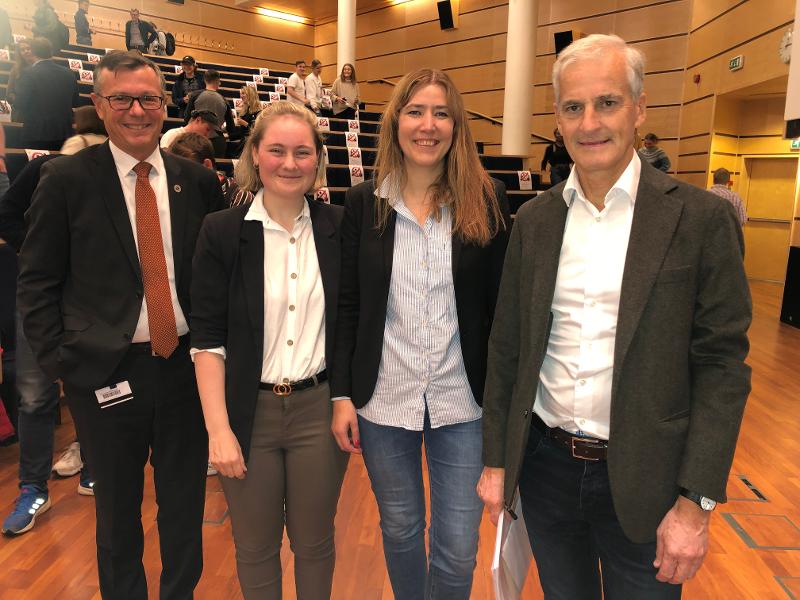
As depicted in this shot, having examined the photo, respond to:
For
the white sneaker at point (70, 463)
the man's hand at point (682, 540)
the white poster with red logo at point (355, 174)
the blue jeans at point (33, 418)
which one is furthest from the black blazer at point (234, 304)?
the white poster with red logo at point (355, 174)

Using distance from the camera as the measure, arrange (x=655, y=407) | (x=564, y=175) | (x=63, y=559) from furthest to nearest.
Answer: (x=564, y=175)
(x=63, y=559)
(x=655, y=407)

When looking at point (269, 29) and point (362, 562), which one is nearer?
point (362, 562)

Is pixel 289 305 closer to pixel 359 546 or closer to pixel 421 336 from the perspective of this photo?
pixel 421 336

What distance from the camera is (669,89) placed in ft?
31.4

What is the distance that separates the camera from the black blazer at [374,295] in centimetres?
142

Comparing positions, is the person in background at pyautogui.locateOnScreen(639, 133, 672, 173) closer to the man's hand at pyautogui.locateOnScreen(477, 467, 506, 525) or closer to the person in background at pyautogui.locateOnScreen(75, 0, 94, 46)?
the man's hand at pyautogui.locateOnScreen(477, 467, 506, 525)

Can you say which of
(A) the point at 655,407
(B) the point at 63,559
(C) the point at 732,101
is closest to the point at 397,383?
→ (A) the point at 655,407

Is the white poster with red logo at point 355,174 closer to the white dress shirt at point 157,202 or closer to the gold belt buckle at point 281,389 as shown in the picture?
the white dress shirt at point 157,202

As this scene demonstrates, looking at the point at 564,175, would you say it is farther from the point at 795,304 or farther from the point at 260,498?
the point at 260,498

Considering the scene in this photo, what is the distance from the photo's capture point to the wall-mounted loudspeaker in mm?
12180

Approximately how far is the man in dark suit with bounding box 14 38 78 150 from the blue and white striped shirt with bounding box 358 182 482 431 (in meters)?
3.65

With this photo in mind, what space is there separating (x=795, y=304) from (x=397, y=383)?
251 inches

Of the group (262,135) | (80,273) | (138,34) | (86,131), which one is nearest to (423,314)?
(262,135)

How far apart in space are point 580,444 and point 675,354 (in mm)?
255
